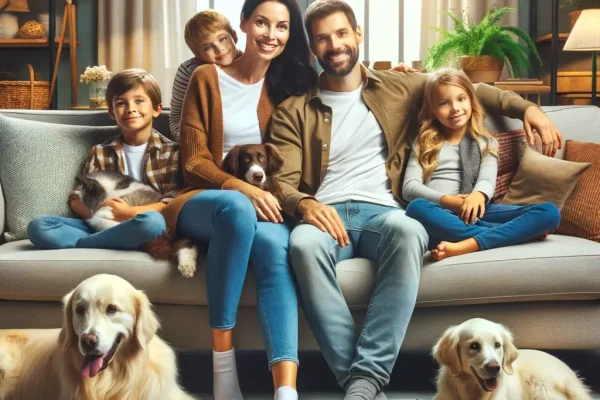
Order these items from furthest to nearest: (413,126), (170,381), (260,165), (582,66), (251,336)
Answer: (582,66), (413,126), (260,165), (251,336), (170,381)

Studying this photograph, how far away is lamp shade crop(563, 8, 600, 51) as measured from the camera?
4.15 meters

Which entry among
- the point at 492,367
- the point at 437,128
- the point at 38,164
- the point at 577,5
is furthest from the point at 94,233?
the point at 577,5

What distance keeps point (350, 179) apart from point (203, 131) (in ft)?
1.61

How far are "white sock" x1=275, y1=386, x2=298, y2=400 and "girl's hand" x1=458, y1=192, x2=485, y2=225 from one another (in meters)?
0.74

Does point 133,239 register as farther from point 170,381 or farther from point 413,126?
point 413,126

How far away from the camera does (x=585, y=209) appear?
2494 millimetres

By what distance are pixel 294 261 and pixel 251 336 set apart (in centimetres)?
28

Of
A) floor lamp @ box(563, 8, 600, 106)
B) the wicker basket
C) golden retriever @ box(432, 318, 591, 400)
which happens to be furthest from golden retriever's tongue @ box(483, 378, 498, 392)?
the wicker basket

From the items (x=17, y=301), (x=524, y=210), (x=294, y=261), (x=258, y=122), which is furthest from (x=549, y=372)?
(x=17, y=301)

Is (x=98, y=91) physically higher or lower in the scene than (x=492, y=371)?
higher

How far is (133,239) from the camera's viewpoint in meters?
2.32

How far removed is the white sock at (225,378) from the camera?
212 cm

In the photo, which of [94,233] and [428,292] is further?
[94,233]

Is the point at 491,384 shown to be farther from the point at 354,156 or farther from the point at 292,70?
the point at 292,70
